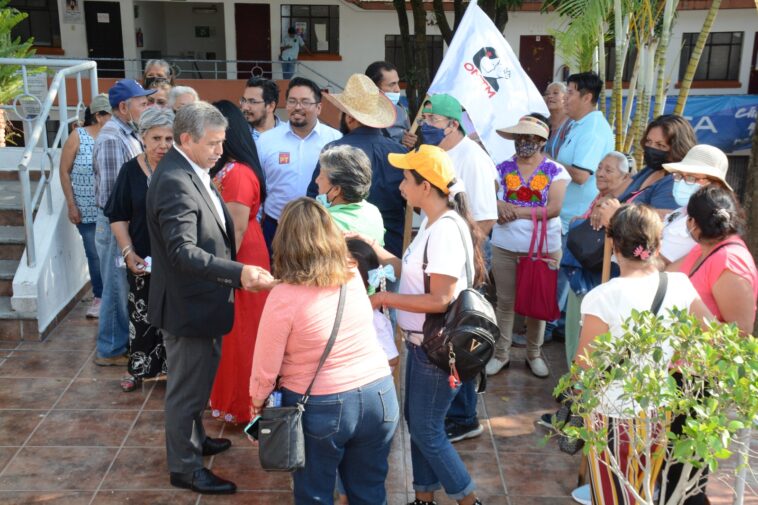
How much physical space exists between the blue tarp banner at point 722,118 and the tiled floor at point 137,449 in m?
14.9

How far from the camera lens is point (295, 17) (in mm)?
21375

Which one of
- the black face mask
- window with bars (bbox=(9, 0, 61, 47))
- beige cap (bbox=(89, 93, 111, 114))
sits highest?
window with bars (bbox=(9, 0, 61, 47))

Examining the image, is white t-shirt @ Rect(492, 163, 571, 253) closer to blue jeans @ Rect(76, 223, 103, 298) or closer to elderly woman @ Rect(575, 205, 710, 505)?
elderly woman @ Rect(575, 205, 710, 505)

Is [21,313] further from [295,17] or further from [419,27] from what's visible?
[295,17]

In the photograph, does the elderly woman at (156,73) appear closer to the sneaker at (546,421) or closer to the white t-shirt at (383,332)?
the white t-shirt at (383,332)

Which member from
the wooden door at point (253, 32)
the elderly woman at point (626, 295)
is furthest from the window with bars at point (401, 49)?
the elderly woman at point (626, 295)

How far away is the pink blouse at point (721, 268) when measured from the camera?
11.0 feet

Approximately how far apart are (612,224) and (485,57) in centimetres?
279

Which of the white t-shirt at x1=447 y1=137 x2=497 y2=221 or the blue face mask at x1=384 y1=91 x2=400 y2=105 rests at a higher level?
the blue face mask at x1=384 y1=91 x2=400 y2=105

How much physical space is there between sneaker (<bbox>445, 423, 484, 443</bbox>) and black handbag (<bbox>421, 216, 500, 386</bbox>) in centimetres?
119

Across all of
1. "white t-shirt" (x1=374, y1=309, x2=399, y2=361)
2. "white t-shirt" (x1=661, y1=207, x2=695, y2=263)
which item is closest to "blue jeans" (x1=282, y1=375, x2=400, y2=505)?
"white t-shirt" (x1=374, y1=309, x2=399, y2=361)

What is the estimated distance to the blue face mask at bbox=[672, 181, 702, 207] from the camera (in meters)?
3.94

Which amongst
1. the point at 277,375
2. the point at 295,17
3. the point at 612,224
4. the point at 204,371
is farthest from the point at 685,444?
the point at 295,17

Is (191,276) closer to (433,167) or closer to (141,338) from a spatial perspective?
(433,167)
